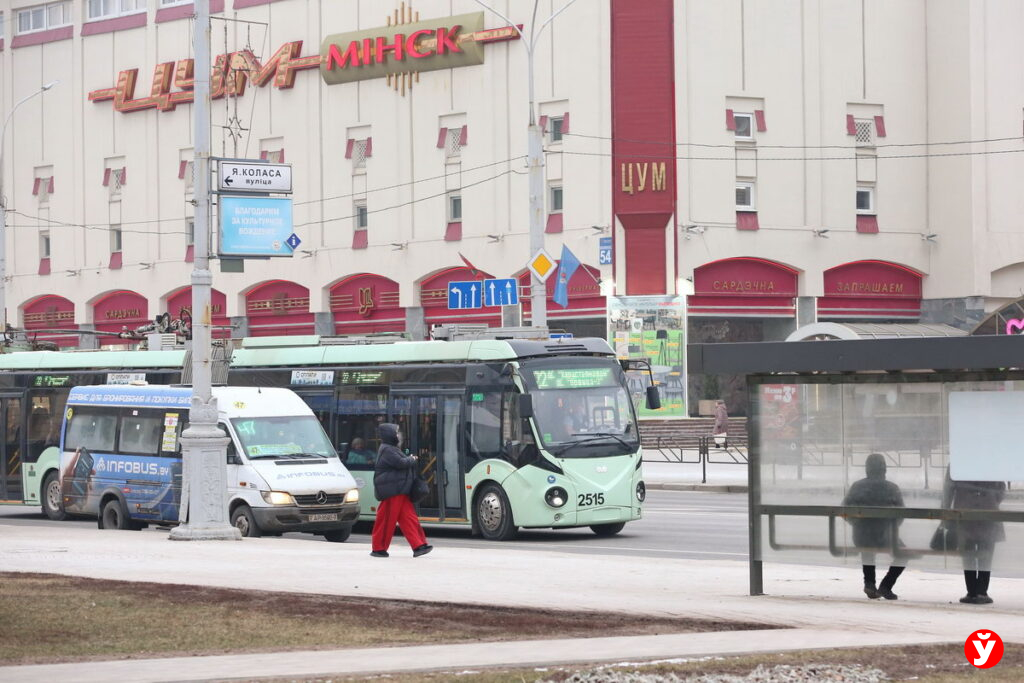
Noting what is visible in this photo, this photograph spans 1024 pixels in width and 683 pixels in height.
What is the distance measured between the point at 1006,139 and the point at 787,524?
4050cm

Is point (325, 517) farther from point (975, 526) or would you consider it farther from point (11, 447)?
point (975, 526)

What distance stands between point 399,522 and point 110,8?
5046 centimetres

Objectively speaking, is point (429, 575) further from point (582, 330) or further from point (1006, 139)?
point (1006, 139)

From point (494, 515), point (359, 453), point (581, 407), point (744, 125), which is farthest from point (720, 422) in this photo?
point (494, 515)

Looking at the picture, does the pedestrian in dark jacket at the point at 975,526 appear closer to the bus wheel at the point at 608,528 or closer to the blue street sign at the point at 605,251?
the bus wheel at the point at 608,528

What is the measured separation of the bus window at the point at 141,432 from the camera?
1031 inches

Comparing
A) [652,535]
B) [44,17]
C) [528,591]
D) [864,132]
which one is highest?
[44,17]

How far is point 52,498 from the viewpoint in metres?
29.5

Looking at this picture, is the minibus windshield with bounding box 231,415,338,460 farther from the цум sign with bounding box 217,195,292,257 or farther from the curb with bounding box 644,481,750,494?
the curb with bounding box 644,481,750,494

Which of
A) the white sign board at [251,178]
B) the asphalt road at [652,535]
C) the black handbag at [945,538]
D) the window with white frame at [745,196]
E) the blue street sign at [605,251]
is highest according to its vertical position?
the window with white frame at [745,196]

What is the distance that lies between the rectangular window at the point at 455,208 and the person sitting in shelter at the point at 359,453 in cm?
2828

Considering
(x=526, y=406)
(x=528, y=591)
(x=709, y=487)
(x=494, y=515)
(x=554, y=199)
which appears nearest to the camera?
(x=528, y=591)

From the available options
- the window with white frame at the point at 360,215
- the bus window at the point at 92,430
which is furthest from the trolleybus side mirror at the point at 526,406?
the window with white frame at the point at 360,215

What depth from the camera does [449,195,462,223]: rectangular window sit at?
180 feet
